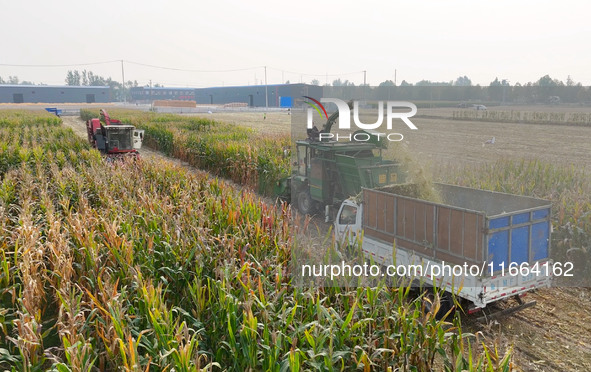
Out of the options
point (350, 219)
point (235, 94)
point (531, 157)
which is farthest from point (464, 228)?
point (235, 94)

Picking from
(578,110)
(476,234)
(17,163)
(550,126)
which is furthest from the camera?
(578,110)

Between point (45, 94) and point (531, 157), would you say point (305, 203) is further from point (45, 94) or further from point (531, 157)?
point (45, 94)

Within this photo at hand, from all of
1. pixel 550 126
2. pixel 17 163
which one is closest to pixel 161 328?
pixel 17 163

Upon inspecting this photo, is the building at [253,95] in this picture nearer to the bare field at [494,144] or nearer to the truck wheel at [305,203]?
the bare field at [494,144]

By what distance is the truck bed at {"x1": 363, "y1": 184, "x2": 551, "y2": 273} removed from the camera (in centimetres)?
581

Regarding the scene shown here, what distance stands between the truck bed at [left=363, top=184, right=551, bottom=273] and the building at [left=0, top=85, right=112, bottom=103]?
4926 inches

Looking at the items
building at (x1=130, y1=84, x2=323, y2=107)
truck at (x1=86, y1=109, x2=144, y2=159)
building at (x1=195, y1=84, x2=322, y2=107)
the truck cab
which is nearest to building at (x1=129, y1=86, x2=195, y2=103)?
building at (x1=130, y1=84, x2=323, y2=107)

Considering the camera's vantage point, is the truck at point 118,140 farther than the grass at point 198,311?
Yes

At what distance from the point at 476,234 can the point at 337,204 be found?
5779 mm

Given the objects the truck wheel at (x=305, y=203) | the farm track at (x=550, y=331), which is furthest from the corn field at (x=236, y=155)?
the farm track at (x=550, y=331)

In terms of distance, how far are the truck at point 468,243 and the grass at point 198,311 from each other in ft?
2.20

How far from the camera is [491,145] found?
90.9ft

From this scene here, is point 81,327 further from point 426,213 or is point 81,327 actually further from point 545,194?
point 545,194

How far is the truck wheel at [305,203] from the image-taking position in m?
12.2
